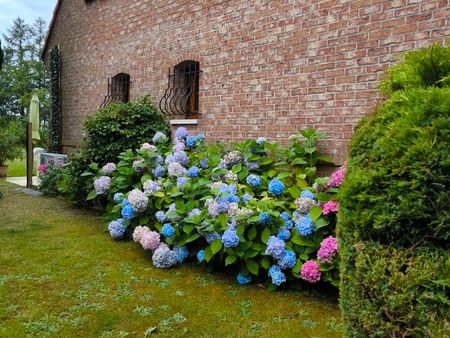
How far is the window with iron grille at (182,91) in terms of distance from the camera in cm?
671

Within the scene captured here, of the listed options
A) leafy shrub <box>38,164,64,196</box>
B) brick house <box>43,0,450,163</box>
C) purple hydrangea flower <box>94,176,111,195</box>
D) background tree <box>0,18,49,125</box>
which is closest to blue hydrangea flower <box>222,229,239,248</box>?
brick house <box>43,0,450,163</box>

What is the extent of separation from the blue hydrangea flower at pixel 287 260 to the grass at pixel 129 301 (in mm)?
250

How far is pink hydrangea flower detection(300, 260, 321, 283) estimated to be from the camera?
3188mm

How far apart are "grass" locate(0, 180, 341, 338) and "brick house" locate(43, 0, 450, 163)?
1929mm

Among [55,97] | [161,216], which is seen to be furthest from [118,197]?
[55,97]

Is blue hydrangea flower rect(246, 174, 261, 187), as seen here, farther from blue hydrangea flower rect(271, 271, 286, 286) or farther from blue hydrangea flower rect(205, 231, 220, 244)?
blue hydrangea flower rect(271, 271, 286, 286)

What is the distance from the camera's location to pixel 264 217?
343cm

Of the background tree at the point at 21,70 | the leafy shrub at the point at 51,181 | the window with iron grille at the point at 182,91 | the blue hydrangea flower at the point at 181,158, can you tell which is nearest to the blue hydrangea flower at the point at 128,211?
the blue hydrangea flower at the point at 181,158

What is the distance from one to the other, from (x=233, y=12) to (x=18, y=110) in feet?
148

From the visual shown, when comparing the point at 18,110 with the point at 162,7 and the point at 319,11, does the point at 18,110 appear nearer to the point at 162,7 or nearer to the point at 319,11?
the point at 162,7

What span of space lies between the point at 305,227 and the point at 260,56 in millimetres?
2693

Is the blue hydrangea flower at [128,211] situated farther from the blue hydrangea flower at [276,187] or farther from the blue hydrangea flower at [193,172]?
the blue hydrangea flower at [276,187]

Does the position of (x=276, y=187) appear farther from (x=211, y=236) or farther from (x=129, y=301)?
(x=129, y=301)

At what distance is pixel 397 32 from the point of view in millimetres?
3805
